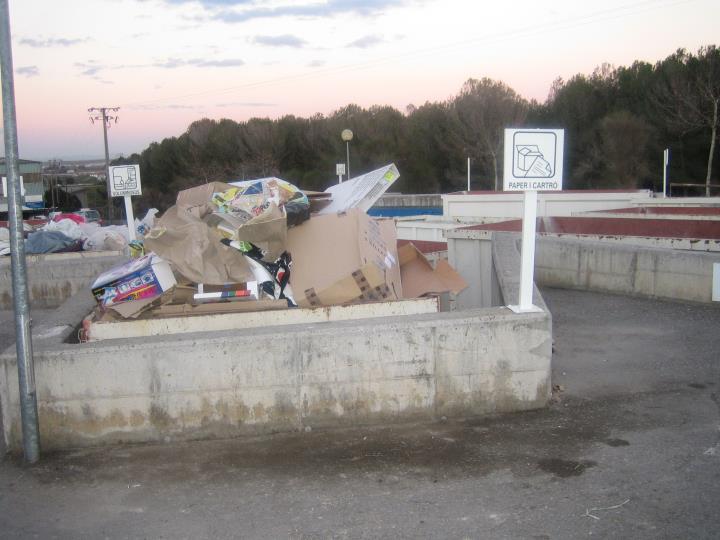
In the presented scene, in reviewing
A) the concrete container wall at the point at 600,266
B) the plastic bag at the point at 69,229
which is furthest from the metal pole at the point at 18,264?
the plastic bag at the point at 69,229

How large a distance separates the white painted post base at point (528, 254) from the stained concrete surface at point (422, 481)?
763mm

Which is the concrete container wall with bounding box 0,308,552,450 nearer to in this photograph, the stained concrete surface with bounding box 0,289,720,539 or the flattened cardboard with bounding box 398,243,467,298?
the stained concrete surface with bounding box 0,289,720,539

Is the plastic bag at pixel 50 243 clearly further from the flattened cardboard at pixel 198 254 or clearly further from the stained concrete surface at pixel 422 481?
the stained concrete surface at pixel 422 481

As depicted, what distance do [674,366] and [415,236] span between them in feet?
37.6

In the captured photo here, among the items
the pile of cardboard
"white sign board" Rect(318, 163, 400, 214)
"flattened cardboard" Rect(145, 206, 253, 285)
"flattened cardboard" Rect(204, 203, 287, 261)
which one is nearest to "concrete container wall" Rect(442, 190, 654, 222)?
"white sign board" Rect(318, 163, 400, 214)

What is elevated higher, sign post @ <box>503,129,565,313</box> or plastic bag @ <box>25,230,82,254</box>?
sign post @ <box>503,129,565,313</box>

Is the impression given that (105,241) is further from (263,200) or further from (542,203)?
(542,203)

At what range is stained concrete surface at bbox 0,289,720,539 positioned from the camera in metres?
3.49

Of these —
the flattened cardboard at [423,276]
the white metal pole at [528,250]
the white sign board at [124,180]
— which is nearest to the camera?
the white metal pole at [528,250]

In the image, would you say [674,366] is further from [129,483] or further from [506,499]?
[129,483]

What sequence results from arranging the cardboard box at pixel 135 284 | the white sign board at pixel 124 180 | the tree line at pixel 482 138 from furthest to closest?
the tree line at pixel 482 138 < the white sign board at pixel 124 180 < the cardboard box at pixel 135 284

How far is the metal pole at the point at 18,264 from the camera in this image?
411cm

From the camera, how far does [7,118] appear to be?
4.17 meters

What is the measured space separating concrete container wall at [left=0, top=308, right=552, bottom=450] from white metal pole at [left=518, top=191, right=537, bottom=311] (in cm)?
15
